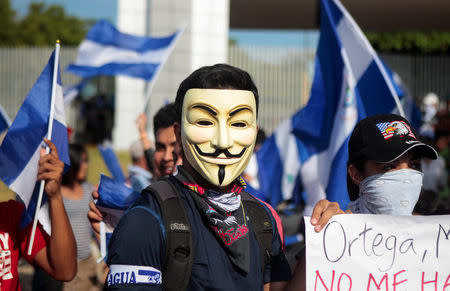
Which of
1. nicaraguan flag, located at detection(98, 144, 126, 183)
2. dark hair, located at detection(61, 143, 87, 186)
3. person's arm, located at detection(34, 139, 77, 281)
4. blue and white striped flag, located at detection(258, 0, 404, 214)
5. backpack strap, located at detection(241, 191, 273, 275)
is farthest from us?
dark hair, located at detection(61, 143, 87, 186)

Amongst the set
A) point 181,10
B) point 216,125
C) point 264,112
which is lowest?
point 264,112

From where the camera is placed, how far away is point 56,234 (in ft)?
9.44

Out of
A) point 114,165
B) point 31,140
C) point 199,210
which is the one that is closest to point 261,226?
point 199,210

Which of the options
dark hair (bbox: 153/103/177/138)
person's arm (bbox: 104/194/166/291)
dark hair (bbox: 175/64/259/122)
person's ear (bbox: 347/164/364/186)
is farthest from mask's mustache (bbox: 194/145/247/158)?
dark hair (bbox: 153/103/177/138)

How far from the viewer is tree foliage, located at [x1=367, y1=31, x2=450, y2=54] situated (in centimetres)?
2677

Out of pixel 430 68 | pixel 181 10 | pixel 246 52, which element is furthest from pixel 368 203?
pixel 430 68

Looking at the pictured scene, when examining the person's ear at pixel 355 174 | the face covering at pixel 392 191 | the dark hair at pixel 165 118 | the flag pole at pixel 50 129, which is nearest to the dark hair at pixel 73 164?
the dark hair at pixel 165 118

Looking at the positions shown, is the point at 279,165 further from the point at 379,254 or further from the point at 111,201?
the point at 379,254

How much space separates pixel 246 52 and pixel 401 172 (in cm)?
1550

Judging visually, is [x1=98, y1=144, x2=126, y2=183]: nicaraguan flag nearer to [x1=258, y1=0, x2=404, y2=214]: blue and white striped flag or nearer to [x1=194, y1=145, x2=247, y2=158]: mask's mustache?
[x1=258, y1=0, x2=404, y2=214]: blue and white striped flag

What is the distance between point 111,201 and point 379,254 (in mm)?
1428

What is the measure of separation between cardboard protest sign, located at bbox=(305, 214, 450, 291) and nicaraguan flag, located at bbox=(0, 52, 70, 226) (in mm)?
1374

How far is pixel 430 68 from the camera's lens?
20.9m

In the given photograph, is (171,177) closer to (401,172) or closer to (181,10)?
(401,172)
